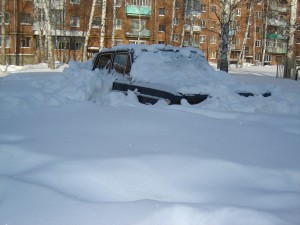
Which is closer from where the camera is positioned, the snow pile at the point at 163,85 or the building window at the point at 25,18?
the snow pile at the point at 163,85

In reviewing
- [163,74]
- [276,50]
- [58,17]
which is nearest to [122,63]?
[163,74]

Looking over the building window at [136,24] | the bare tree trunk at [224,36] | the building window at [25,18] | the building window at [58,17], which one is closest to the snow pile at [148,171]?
the bare tree trunk at [224,36]

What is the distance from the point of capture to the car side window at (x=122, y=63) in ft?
22.2

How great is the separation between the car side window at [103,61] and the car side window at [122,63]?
0.26 m

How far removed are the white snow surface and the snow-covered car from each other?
22.2 inches

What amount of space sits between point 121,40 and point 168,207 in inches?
1746

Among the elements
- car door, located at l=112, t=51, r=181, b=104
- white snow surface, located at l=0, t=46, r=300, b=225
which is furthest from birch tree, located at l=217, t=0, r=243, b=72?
white snow surface, located at l=0, t=46, r=300, b=225

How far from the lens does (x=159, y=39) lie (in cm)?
4788

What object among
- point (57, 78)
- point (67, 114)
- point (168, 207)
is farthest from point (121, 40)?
point (168, 207)

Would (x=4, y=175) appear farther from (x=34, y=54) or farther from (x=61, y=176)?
(x=34, y=54)

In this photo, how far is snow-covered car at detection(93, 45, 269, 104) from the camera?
5855 millimetres

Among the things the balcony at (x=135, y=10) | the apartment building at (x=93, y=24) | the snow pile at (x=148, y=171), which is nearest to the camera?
the snow pile at (x=148, y=171)

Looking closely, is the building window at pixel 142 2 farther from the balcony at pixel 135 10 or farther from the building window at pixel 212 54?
the building window at pixel 212 54

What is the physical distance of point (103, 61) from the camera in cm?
763
